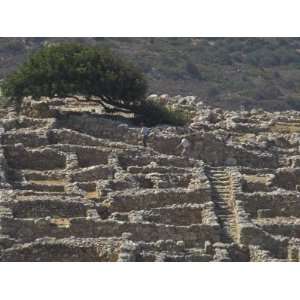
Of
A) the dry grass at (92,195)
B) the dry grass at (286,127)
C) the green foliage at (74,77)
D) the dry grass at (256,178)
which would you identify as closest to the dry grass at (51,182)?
the dry grass at (92,195)

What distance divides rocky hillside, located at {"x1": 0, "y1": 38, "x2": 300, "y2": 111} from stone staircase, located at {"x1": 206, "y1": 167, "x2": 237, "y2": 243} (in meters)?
53.3

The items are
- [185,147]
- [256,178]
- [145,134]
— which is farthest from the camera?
[145,134]

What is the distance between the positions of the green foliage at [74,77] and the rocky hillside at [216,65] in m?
44.8

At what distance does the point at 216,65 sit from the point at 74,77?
75325mm

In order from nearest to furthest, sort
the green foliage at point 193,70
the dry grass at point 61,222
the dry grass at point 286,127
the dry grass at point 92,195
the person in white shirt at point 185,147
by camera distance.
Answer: the dry grass at point 61,222 < the dry grass at point 92,195 < the person in white shirt at point 185,147 < the dry grass at point 286,127 < the green foliage at point 193,70

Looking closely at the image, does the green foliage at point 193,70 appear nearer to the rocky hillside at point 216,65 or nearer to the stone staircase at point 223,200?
the rocky hillside at point 216,65

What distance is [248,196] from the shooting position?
2297 inches

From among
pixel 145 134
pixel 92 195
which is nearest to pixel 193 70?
pixel 145 134

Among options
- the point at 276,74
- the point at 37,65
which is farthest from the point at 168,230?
the point at 276,74

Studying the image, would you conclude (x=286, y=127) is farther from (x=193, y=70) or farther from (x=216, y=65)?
(x=216, y=65)

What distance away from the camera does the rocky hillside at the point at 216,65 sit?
124375 mm

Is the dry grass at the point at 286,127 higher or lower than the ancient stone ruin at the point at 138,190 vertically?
higher

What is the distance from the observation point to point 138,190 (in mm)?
57375

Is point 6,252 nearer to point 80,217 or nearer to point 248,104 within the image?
point 80,217
